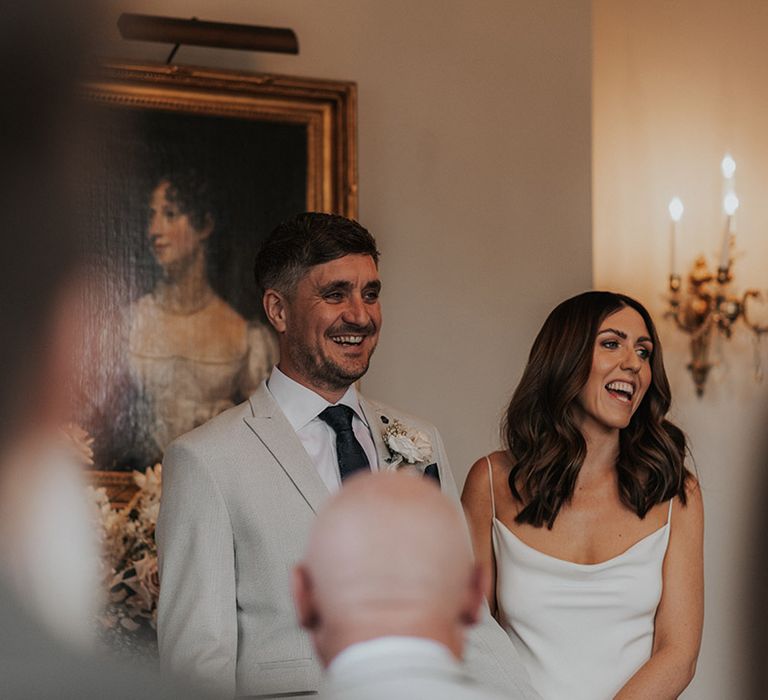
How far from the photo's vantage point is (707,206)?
A: 17.6 feet

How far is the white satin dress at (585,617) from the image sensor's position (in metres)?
3.30

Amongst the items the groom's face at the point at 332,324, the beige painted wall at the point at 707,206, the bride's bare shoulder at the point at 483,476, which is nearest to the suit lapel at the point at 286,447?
the groom's face at the point at 332,324

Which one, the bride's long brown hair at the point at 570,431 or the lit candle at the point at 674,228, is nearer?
the bride's long brown hair at the point at 570,431

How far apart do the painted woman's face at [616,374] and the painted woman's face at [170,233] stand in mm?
1335

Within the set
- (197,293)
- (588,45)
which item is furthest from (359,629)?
(588,45)

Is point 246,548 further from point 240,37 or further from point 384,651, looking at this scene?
point 384,651

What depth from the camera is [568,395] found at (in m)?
3.50

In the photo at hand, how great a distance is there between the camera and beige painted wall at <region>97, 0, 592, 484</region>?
4430mm

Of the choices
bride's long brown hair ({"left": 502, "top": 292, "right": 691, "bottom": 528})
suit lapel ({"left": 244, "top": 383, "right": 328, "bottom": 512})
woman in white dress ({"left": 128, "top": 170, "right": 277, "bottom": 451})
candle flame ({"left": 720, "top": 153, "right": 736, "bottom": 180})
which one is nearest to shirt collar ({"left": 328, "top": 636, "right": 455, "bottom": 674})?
suit lapel ({"left": 244, "top": 383, "right": 328, "bottom": 512})

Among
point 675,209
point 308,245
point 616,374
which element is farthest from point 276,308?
point 675,209

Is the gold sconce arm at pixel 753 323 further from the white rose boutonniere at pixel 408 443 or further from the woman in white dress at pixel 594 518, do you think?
the white rose boutonniere at pixel 408 443

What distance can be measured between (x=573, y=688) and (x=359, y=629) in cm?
317

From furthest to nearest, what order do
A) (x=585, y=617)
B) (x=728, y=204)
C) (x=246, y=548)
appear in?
(x=728, y=204) < (x=585, y=617) < (x=246, y=548)

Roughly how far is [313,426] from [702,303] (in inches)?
115
